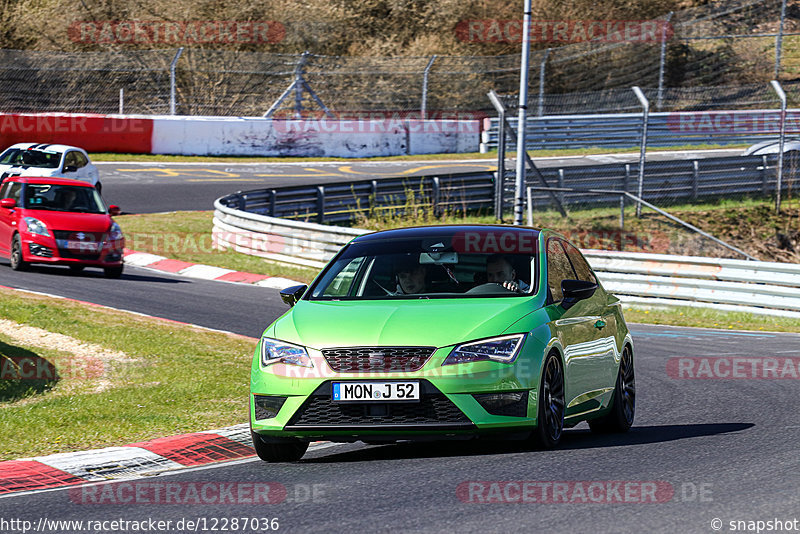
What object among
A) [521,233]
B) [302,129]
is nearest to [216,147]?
[302,129]

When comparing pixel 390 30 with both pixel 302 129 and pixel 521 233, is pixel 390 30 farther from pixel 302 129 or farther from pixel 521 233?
pixel 521 233

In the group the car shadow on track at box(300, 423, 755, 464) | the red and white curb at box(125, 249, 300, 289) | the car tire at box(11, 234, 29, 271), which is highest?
the car shadow on track at box(300, 423, 755, 464)

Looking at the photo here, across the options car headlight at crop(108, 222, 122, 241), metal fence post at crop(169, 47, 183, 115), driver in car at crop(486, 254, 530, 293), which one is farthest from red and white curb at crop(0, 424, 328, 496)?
metal fence post at crop(169, 47, 183, 115)

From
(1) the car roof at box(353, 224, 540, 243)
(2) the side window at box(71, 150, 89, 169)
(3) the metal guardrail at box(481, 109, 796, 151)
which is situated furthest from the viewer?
(3) the metal guardrail at box(481, 109, 796, 151)

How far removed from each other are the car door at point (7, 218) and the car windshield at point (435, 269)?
12.7 m

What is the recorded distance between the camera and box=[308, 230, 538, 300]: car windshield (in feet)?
26.1

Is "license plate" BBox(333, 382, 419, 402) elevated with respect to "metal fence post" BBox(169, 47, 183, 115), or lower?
lower

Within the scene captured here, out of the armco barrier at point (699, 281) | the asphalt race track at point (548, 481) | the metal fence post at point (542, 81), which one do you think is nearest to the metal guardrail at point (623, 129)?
the metal fence post at point (542, 81)

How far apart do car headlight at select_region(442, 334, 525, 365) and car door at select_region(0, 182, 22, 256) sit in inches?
562

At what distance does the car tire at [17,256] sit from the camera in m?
19.5

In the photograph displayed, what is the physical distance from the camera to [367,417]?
22.7ft

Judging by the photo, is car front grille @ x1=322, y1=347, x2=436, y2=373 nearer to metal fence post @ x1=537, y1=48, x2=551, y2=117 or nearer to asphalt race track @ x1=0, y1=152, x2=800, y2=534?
asphalt race track @ x1=0, y1=152, x2=800, y2=534

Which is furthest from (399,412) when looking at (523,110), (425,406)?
(523,110)

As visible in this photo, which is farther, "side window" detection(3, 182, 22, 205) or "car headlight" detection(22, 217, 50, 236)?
"side window" detection(3, 182, 22, 205)
